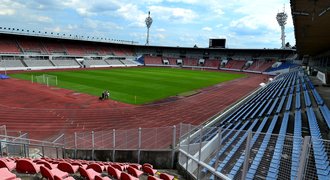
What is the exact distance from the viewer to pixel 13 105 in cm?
2333

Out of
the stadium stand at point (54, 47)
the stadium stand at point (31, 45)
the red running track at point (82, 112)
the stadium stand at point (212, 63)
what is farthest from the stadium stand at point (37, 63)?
the stadium stand at point (212, 63)

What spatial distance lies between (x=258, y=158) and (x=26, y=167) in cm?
624

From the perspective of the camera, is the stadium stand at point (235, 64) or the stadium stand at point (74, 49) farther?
the stadium stand at point (235, 64)

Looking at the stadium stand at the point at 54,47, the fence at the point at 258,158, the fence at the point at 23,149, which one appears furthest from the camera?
the stadium stand at the point at 54,47

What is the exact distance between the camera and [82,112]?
71.5ft

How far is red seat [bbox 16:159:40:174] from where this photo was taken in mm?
7436

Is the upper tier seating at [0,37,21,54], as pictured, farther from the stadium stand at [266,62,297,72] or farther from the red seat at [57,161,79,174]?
the stadium stand at [266,62,297,72]

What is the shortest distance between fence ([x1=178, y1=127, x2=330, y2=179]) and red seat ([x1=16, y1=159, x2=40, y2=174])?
4.66 meters

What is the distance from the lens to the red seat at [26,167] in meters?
7.44

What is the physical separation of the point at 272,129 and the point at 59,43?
68.5 metres

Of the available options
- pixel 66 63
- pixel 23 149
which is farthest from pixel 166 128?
pixel 66 63

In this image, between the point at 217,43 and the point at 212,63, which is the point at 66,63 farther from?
the point at 217,43

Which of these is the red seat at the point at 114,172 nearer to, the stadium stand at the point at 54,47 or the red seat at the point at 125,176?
the red seat at the point at 125,176

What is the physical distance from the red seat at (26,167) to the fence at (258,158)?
15.3 ft
